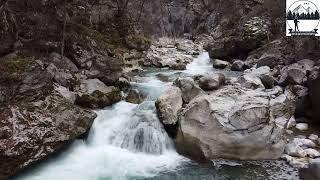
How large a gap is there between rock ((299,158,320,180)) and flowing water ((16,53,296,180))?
A: 477 millimetres

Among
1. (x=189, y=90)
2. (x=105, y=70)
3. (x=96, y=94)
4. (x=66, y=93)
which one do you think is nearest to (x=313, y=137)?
(x=189, y=90)

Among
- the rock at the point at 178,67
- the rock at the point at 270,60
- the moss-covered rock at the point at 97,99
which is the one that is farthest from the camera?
the rock at the point at 178,67

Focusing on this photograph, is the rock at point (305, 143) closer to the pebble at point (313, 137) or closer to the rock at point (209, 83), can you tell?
the pebble at point (313, 137)

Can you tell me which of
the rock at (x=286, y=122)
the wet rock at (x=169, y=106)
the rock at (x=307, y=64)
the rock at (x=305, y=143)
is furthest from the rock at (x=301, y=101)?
the wet rock at (x=169, y=106)

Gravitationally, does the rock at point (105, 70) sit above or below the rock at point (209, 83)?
above

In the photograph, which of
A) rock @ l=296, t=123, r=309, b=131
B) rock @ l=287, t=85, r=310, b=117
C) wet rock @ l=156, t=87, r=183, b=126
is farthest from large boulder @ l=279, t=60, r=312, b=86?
wet rock @ l=156, t=87, r=183, b=126

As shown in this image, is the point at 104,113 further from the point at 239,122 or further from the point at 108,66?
the point at 239,122

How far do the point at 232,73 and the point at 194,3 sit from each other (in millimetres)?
30939

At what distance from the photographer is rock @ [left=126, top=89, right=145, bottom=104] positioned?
13.3 m

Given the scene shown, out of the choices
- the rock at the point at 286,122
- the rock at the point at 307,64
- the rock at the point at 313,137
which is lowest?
the rock at the point at 313,137

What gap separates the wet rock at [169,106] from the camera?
10.9m

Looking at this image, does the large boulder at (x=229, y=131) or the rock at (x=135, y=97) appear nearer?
the large boulder at (x=229, y=131)

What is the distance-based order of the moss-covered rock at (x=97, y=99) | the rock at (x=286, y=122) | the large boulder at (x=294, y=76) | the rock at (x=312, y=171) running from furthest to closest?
the large boulder at (x=294, y=76) → the moss-covered rock at (x=97, y=99) → the rock at (x=286, y=122) → the rock at (x=312, y=171)

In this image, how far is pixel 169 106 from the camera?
36.4ft
